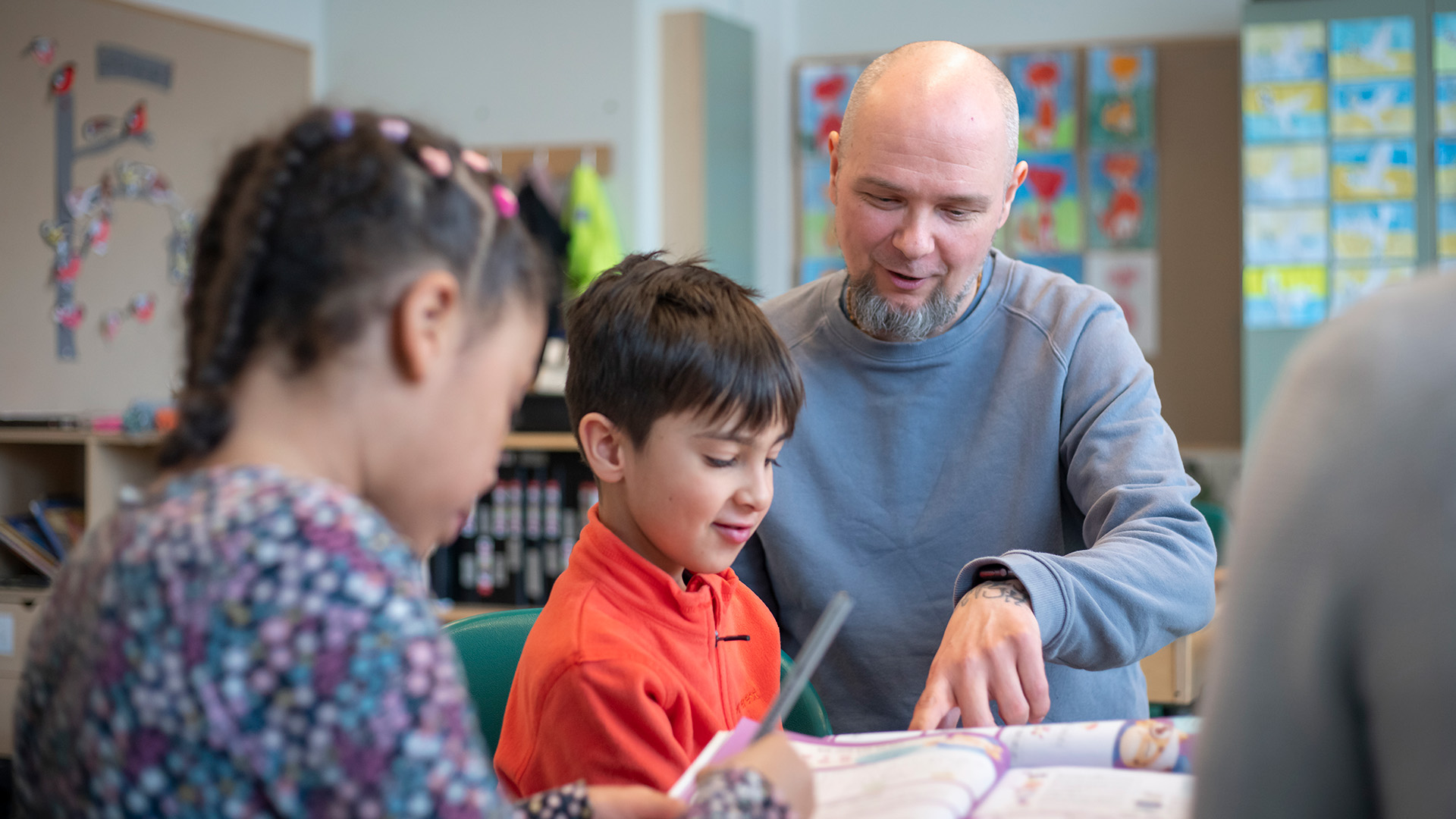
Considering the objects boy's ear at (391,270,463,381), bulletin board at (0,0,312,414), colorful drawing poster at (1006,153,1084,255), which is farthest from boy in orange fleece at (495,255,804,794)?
colorful drawing poster at (1006,153,1084,255)

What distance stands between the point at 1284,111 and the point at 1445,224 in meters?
0.59

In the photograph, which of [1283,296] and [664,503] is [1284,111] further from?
[664,503]

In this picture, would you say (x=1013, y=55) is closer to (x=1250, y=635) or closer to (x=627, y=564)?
(x=627, y=564)

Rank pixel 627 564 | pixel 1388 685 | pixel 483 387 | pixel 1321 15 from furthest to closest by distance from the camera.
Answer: pixel 1321 15, pixel 627 564, pixel 483 387, pixel 1388 685

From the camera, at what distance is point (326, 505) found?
58 cm

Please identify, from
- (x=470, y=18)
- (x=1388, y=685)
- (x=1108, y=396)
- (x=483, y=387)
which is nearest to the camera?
(x=1388, y=685)

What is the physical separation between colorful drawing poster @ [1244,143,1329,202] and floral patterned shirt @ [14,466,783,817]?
3781 mm

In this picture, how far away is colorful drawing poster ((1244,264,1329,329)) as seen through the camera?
3779 millimetres

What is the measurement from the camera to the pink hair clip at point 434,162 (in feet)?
2.22

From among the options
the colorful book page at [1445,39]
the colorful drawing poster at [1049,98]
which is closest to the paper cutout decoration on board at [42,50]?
the colorful drawing poster at [1049,98]

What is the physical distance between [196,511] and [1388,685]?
0.51m

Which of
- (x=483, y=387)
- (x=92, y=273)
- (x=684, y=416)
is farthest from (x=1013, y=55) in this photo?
(x=483, y=387)

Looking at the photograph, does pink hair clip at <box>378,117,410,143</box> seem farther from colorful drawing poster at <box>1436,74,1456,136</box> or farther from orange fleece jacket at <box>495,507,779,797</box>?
colorful drawing poster at <box>1436,74,1456,136</box>

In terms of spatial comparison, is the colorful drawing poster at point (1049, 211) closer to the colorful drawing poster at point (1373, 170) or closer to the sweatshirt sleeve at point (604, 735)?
the colorful drawing poster at point (1373, 170)
